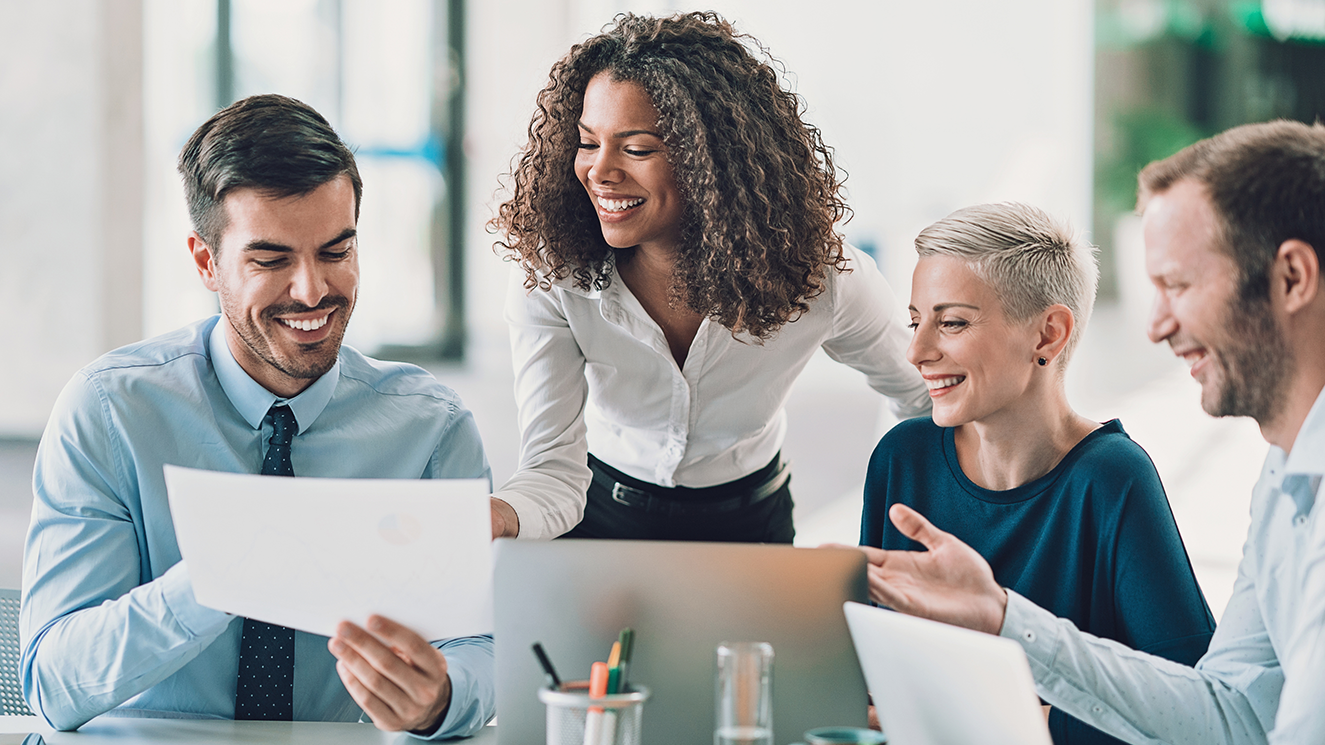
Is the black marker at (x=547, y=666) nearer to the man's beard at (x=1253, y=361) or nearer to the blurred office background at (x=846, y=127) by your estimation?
the man's beard at (x=1253, y=361)

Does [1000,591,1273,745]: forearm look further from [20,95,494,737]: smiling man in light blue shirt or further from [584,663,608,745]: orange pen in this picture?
[20,95,494,737]: smiling man in light blue shirt

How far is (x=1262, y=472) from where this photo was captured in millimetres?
1238

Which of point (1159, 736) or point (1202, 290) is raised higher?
point (1202, 290)

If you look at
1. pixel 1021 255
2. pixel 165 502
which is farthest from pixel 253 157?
pixel 1021 255

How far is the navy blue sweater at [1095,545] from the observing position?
56.6 inches

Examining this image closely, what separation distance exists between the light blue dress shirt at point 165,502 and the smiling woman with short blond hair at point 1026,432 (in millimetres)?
719

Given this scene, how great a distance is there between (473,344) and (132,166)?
319cm

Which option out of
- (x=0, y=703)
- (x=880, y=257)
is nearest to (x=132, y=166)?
(x=0, y=703)

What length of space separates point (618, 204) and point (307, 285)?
51 centimetres

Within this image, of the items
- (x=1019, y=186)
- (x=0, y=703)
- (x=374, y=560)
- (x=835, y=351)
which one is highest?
(x=1019, y=186)

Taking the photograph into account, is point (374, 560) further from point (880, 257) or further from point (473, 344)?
point (880, 257)

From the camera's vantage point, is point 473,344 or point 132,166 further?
point 473,344

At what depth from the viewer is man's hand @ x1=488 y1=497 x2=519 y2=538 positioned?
5.20ft

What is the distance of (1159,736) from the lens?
1192mm
